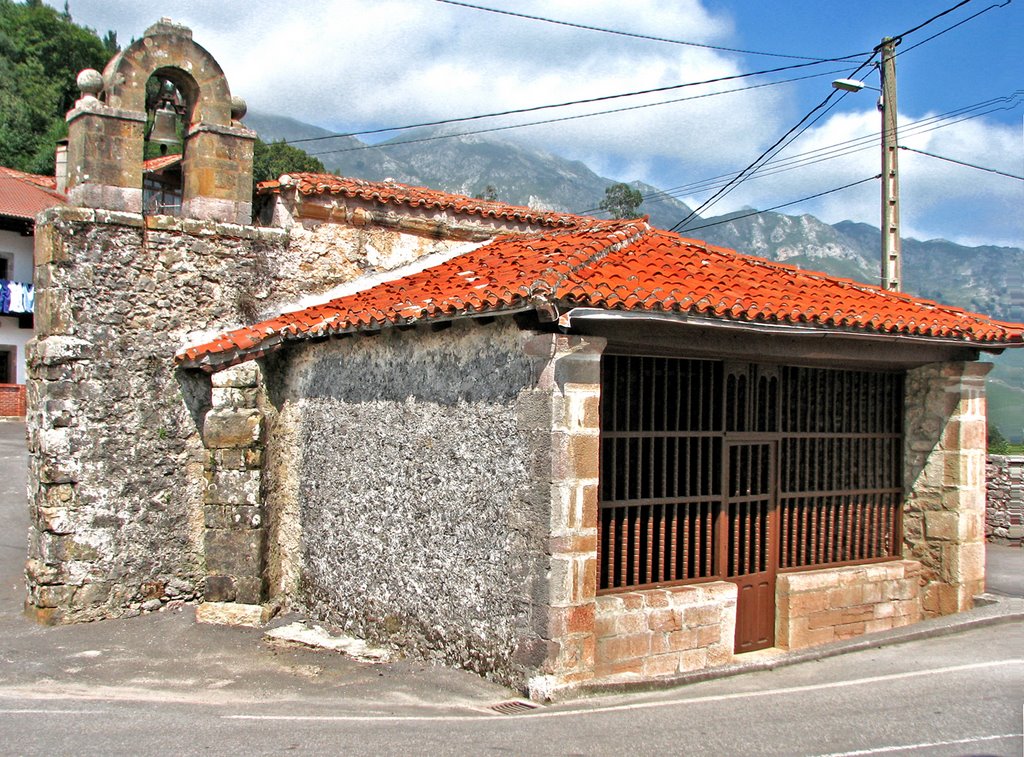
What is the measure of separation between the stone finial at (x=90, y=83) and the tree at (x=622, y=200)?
1429 inches

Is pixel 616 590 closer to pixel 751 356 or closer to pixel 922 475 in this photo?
pixel 751 356

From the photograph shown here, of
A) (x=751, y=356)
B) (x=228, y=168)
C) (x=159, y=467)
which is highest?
(x=228, y=168)

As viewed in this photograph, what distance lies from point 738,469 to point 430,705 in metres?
3.33

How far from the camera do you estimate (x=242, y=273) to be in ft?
32.6

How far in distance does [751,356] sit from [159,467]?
6.09m

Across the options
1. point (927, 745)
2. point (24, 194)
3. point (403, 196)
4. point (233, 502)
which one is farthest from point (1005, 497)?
point (24, 194)

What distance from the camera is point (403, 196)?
10758 mm

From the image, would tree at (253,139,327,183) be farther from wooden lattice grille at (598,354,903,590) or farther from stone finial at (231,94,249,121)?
wooden lattice grille at (598,354,903,590)

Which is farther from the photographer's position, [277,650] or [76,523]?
[76,523]

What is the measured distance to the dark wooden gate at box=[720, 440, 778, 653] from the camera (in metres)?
7.99

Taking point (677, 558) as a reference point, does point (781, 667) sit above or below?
below

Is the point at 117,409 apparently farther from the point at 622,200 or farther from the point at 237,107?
the point at 622,200

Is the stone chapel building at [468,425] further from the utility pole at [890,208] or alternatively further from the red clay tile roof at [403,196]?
the utility pole at [890,208]

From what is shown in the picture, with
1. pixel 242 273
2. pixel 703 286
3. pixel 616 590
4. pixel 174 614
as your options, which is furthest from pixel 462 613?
pixel 242 273
